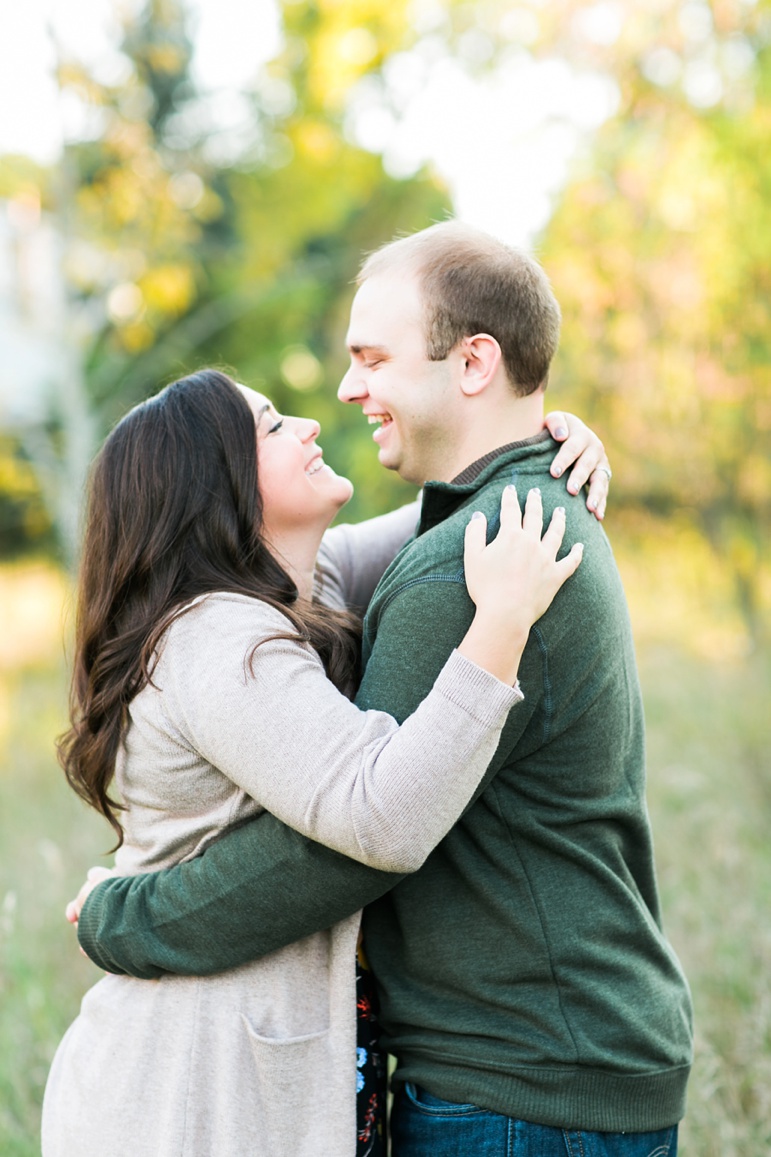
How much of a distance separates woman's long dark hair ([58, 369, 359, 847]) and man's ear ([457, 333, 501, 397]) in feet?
1.42

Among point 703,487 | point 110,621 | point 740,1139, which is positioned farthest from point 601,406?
point 110,621

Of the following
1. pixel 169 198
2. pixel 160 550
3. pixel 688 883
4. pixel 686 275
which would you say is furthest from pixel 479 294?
pixel 169 198

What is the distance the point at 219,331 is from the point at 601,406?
7.40 m

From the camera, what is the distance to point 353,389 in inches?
81.4

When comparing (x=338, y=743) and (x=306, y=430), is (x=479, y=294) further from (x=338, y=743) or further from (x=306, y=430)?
(x=338, y=743)

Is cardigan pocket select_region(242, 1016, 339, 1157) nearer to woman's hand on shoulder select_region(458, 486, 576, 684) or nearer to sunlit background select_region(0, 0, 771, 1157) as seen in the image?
woman's hand on shoulder select_region(458, 486, 576, 684)

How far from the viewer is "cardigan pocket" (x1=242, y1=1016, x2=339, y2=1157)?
1755 millimetres

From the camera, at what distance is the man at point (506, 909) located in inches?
67.4

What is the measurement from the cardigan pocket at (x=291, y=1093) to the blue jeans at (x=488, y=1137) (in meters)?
0.16

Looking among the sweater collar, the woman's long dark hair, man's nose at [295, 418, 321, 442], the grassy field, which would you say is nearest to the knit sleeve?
the woman's long dark hair

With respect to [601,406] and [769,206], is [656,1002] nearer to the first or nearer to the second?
[769,206]

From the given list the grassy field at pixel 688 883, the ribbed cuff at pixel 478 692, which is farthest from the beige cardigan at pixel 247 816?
the grassy field at pixel 688 883

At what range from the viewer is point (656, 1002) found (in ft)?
6.01

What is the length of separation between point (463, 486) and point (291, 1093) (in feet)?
3.49
